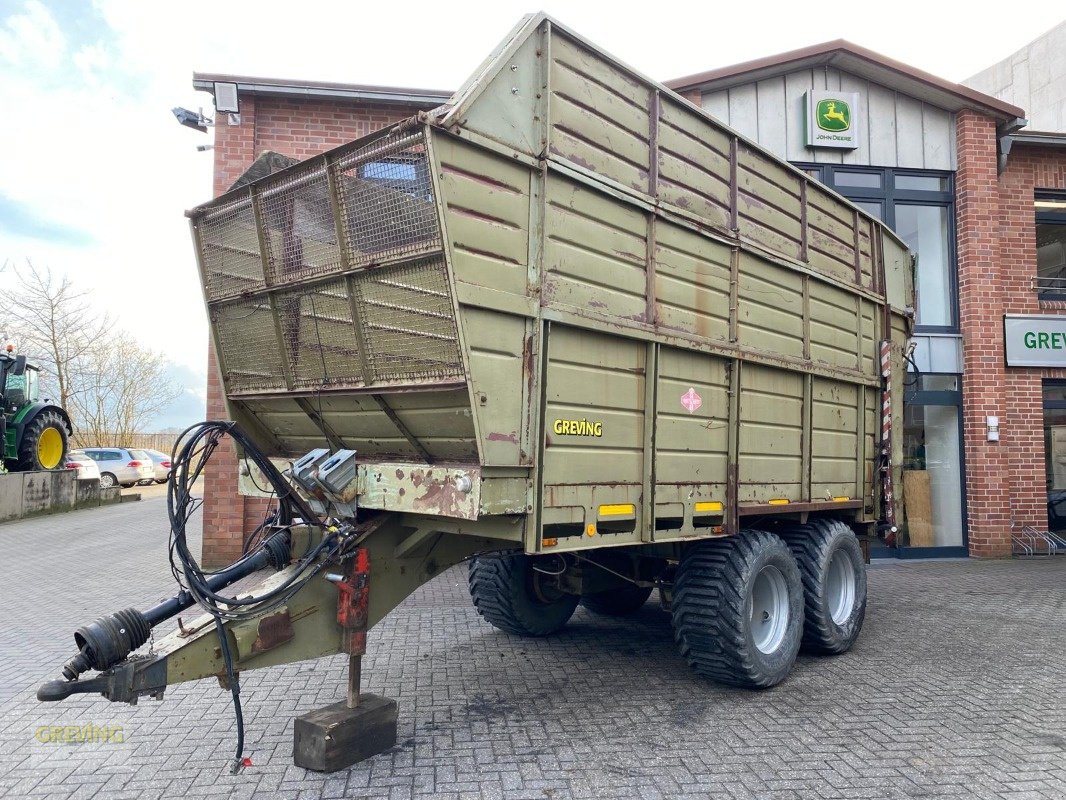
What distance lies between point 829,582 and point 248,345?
490 cm

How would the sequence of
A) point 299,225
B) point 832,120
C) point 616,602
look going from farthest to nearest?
point 832,120 → point 616,602 → point 299,225

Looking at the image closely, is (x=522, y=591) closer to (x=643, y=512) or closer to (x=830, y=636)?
(x=643, y=512)

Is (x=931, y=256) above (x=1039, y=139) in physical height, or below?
below

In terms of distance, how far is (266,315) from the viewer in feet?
14.5

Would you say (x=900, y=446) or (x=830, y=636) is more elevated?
(x=900, y=446)

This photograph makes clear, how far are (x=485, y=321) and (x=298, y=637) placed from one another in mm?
1796

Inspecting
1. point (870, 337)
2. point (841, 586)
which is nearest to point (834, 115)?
point (870, 337)

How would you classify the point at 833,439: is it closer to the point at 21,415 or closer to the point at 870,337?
the point at 870,337

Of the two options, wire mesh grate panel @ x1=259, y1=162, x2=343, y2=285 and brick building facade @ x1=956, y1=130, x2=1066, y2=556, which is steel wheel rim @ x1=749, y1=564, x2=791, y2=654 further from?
brick building facade @ x1=956, y1=130, x2=1066, y2=556

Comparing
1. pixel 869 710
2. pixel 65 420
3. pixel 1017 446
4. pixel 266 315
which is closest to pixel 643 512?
pixel 869 710

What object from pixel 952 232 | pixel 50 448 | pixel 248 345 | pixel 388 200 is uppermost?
pixel 952 232

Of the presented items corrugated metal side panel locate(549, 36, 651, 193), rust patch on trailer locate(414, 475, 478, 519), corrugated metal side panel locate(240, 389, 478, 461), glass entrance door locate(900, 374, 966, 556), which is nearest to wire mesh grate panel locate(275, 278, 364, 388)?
corrugated metal side panel locate(240, 389, 478, 461)

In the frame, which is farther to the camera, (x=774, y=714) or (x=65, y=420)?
(x=65, y=420)

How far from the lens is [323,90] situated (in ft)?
30.0
